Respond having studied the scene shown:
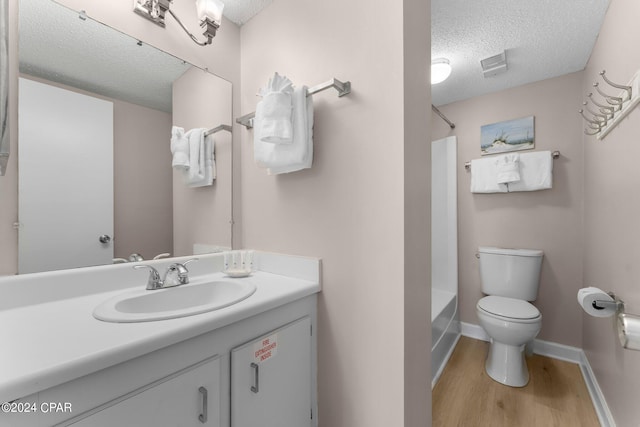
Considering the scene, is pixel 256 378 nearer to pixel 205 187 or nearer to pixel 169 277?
pixel 169 277

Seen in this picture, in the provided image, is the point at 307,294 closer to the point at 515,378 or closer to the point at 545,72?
the point at 515,378

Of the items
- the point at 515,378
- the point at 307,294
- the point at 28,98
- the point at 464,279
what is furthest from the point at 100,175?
the point at 464,279

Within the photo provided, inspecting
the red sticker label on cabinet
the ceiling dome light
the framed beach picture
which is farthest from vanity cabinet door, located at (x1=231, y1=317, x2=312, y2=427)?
the framed beach picture

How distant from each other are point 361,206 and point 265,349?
648 mm

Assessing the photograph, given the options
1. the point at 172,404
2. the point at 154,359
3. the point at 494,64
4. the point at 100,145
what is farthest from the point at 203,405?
the point at 494,64

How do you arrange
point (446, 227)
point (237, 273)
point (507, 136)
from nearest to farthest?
point (237, 273)
point (507, 136)
point (446, 227)

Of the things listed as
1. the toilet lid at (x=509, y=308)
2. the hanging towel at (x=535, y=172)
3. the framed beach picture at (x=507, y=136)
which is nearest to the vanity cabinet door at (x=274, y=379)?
the toilet lid at (x=509, y=308)

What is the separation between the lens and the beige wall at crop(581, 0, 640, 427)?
114cm

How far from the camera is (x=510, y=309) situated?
191 cm

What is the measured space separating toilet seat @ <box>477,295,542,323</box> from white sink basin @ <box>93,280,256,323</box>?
5.62 feet

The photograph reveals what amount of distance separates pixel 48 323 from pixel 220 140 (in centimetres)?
110

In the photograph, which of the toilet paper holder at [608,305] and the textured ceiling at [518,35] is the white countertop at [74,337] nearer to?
the toilet paper holder at [608,305]

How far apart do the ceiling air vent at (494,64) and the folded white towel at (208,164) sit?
1.96 meters

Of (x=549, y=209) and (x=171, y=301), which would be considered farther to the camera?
(x=549, y=209)
